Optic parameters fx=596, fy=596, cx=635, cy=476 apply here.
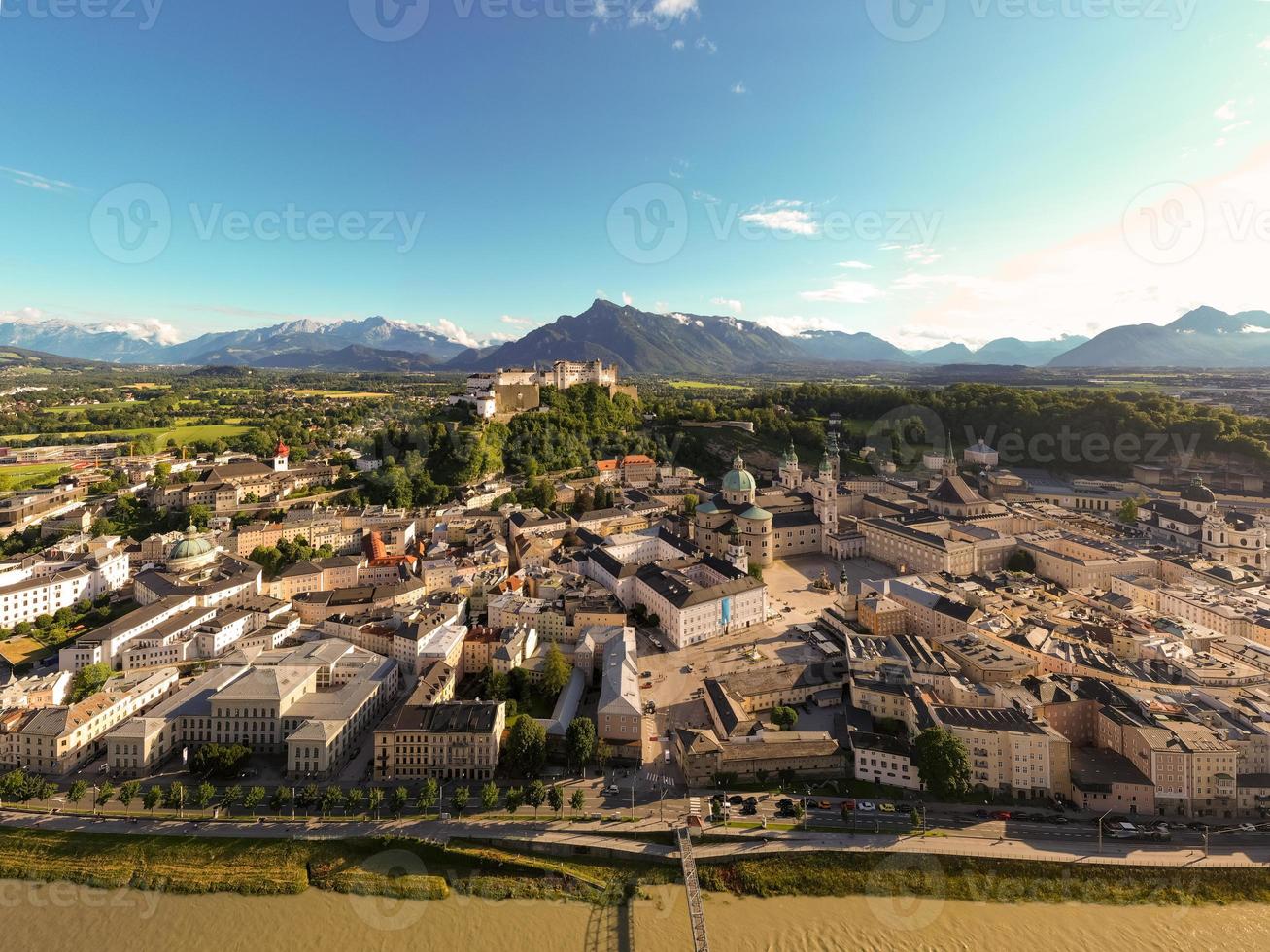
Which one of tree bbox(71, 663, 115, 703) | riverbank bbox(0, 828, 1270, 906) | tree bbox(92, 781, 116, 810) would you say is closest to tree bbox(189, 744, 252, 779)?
tree bbox(92, 781, 116, 810)

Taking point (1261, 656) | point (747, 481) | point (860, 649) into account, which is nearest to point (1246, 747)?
point (1261, 656)

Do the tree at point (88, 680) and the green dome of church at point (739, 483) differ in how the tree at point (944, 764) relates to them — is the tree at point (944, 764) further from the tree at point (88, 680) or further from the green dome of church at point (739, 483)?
the tree at point (88, 680)

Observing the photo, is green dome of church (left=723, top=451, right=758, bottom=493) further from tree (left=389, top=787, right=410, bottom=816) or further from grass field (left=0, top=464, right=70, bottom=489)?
grass field (left=0, top=464, right=70, bottom=489)

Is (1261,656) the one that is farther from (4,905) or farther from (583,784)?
(4,905)

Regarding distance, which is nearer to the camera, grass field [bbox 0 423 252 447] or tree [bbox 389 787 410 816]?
tree [bbox 389 787 410 816]

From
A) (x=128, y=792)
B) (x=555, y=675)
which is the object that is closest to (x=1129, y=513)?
(x=555, y=675)

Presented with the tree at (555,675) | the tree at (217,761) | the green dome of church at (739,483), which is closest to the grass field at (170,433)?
the tree at (217,761)
